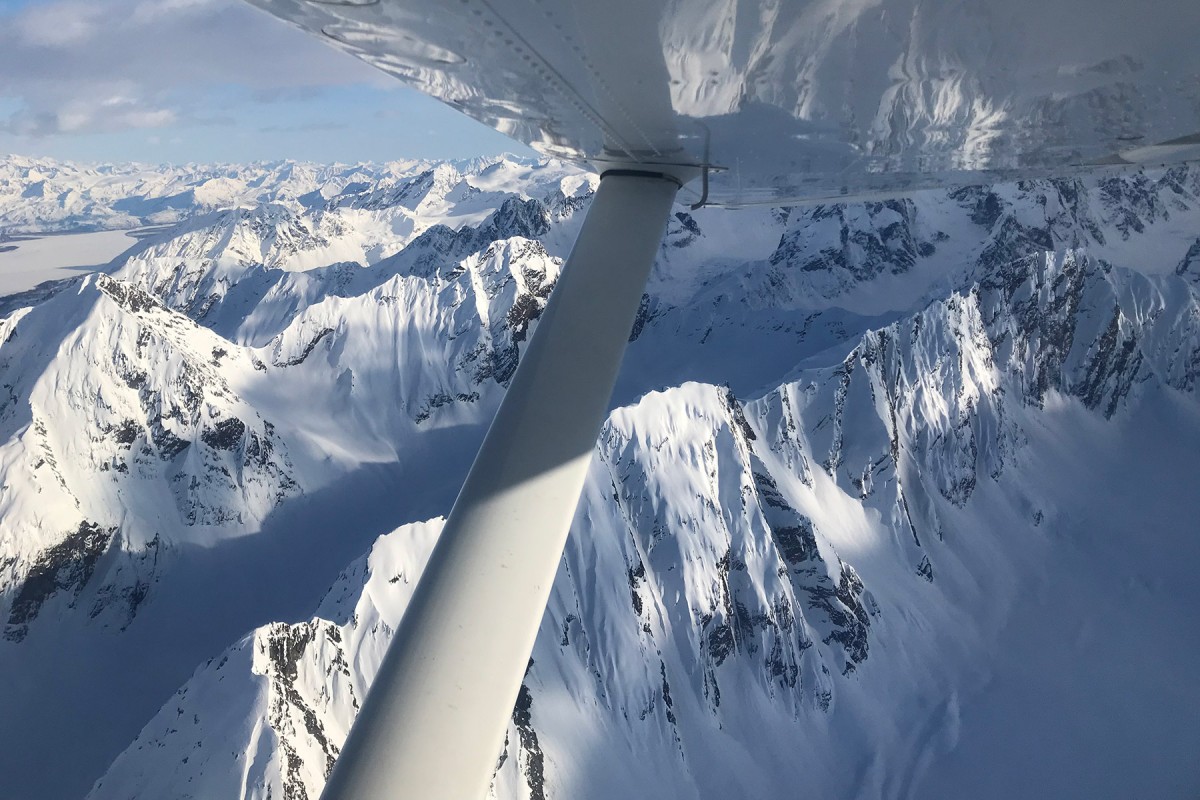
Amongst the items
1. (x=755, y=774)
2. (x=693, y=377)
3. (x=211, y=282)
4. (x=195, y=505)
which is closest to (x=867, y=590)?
(x=755, y=774)

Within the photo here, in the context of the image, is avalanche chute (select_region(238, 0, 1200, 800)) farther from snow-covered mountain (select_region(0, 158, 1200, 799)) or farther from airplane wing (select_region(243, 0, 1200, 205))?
snow-covered mountain (select_region(0, 158, 1200, 799))

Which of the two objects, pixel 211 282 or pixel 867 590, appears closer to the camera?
pixel 867 590

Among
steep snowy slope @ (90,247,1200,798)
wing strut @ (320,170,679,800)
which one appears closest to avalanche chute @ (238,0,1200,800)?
Answer: wing strut @ (320,170,679,800)

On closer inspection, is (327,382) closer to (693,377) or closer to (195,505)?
(195,505)

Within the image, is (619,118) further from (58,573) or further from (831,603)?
(58,573)

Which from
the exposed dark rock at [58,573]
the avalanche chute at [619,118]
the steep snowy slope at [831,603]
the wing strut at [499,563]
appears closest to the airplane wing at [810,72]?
the avalanche chute at [619,118]
